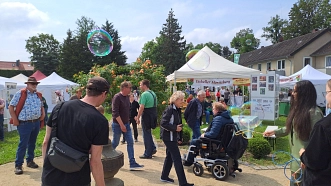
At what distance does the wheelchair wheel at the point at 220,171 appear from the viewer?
512 cm

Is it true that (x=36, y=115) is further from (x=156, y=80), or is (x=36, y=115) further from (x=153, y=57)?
(x=153, y=57)

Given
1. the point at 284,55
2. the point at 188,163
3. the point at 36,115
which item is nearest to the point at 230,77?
the point at 188,163

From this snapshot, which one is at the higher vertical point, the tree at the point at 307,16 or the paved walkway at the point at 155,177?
the tree at the point at 307,16

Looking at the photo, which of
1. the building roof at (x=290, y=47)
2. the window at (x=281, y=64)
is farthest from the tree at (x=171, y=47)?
the window at (x=281, y=64)

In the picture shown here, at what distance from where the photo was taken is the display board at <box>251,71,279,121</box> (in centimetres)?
1219

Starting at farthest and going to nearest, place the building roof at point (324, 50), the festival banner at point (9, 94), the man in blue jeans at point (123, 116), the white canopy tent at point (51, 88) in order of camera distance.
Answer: the building roof at point (324, 50)
the white canopy tent at point (51, 88)
the festival banner at point (9, 94)
the man in blue jeans at point (123, 116)

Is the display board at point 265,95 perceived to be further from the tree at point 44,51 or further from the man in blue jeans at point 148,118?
the tree at point 44,51

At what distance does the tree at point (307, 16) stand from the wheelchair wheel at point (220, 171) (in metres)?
51.0

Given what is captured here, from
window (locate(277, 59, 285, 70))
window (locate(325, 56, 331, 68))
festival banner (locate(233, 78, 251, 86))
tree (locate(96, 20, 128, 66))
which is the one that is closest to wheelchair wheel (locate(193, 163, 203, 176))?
festival banner (locate(233, 78, 251, 86))

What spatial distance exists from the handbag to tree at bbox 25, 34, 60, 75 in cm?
6114

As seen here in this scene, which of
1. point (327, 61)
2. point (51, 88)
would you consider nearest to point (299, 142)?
point (51, 88)

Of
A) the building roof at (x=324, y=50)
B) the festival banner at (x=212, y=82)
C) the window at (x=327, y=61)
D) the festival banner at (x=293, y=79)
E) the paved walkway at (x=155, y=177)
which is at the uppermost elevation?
the building roof at (x=324, y=50)

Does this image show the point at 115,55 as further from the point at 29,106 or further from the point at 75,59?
the point at 29,106

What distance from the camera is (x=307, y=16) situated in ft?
164
